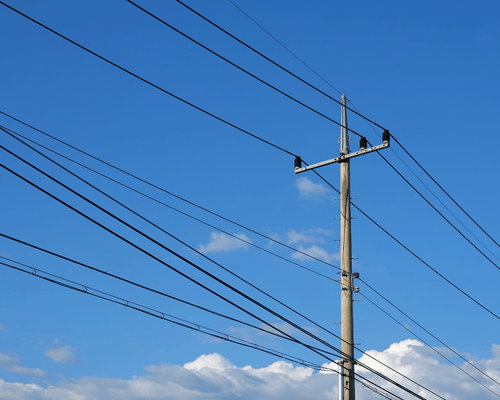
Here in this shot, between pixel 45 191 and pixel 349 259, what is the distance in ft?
32.5

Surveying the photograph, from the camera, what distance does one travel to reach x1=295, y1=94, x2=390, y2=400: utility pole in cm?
1778

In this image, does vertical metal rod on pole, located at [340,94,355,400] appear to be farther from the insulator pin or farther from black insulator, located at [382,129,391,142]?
black insulator, located at [382,129,391,142]

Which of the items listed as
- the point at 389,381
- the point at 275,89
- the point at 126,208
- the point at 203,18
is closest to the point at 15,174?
the point at 126,208

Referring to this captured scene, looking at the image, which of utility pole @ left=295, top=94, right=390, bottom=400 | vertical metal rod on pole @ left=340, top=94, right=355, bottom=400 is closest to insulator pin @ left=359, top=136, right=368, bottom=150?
utility pole @ left=295, top=94, right=390, bottom=400

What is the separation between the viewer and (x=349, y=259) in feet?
62.1

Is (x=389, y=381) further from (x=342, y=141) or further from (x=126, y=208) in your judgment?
(x=126, y=208)

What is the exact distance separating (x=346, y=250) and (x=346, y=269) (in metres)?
0.61

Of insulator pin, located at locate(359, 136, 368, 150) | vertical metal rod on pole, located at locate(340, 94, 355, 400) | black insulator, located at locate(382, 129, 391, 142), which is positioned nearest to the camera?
vertical metal rod on pole, located at locate(340, 94, 355, 400)

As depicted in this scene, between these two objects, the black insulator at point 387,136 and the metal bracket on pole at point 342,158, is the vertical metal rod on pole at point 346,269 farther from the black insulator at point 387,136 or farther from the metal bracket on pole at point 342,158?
the black insulator at point 387,136

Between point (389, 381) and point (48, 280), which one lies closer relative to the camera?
point (48, 280)

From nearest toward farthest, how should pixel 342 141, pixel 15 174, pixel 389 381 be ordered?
1. pixel 15 174
2. pixel 389 381
3. pixel 342 141

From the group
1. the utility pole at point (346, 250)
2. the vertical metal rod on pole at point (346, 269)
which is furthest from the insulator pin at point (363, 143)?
the vertical metal rod on pole at point (346, 269)

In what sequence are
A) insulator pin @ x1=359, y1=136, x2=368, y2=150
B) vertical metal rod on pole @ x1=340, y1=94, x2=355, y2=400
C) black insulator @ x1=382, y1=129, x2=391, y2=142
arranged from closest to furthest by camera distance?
vertical metal rod on pole @ x1=340, y1=94, x2=355, y2=400 → black insulator @ x1=382, y1=129, x2=391, y2=142 → insulator pin @ x1=359, y1=136, x2=368, y2=150

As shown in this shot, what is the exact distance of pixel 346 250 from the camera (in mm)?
19078
